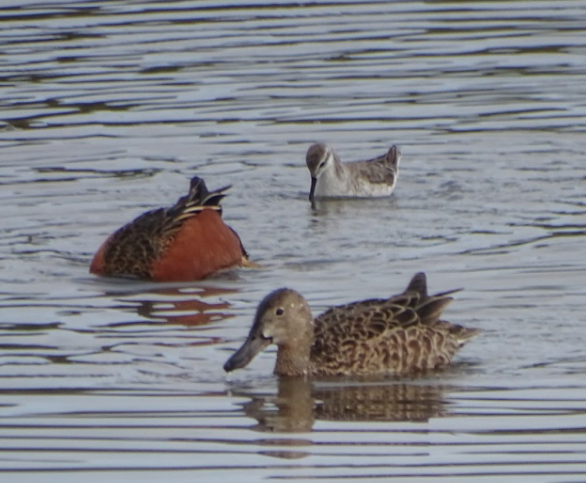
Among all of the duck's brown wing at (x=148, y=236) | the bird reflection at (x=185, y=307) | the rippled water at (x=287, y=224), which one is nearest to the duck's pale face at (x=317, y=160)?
the rippled water at (x=287, y=224)

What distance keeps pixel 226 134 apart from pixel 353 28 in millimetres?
5132

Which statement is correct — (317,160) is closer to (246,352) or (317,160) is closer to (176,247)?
(176,247)

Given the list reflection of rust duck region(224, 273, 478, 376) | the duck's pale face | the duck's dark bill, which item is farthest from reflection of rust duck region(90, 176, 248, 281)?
the duck's dark bill

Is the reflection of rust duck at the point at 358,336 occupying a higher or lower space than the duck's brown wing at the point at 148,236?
lower

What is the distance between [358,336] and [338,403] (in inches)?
34.6

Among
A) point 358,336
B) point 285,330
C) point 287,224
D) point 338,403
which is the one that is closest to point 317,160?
point 287,224

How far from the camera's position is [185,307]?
1346 centimetres

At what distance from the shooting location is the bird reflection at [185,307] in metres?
12.9

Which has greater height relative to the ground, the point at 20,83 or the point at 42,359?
the point at 20,83

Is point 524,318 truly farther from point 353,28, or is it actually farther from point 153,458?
point 353,28

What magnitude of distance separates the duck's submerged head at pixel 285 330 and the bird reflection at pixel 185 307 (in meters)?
1.21

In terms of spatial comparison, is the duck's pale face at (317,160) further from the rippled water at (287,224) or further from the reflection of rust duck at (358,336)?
the reflection of rust duck at (358,336)

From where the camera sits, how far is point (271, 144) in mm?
19203

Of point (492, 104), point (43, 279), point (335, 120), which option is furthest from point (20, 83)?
point (43, 279)
